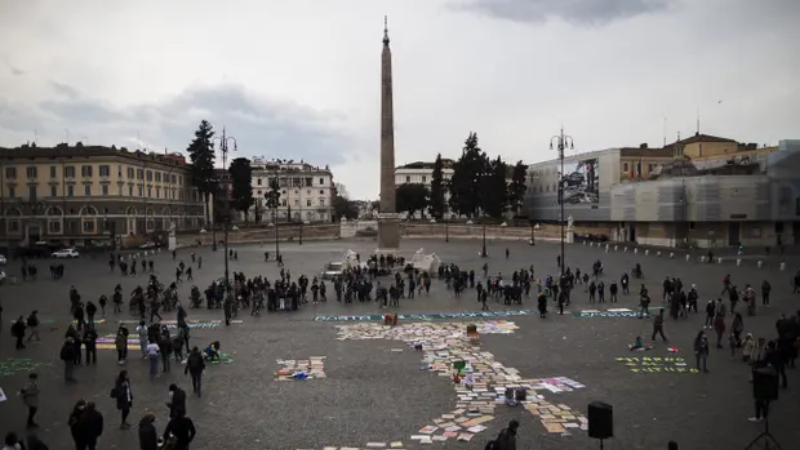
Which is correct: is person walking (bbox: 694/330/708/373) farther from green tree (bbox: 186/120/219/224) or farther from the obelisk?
green tree (bbox: 186/120/219/224)

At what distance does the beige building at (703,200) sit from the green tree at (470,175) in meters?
14.4

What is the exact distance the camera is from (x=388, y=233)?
44.6m

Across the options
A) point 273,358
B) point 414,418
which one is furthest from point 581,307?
point 414,418

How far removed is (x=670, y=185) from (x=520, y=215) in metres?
39.6

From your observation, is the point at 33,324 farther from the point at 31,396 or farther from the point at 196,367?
the point at 31,396

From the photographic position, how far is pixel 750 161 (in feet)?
204

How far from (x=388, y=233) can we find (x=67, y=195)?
1317 inches

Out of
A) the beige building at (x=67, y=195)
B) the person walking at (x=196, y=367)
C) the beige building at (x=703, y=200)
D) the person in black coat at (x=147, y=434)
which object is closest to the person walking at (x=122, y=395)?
the person walking at (x=196, y=367)

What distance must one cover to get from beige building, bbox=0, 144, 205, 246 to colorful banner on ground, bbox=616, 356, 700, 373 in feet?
166

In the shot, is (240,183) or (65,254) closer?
(65,254)

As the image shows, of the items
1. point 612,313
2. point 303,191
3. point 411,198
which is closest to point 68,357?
point 612,313

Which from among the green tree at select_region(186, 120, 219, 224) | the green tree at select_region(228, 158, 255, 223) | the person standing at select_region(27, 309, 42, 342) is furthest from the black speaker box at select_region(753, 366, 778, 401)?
the green tree at select_region(228, 158, 255, 223)

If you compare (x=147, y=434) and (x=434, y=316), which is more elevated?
(x=147, y=434)

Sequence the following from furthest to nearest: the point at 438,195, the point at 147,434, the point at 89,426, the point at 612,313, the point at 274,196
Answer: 1. the point at 438,195
2. the point at 274,196
3. the point at 612,313
4. the point at 89,426
5. the point at 147,434
